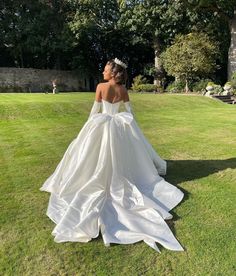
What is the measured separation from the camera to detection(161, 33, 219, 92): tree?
1052 inches

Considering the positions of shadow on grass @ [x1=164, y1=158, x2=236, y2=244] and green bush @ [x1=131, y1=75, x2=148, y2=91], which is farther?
green bush @ [x1=131, y1=75, x2=148, y2=91]

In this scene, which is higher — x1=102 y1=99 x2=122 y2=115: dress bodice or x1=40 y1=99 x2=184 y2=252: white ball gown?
x1=102 y1=99 x2=122 y2=115: dress bodice

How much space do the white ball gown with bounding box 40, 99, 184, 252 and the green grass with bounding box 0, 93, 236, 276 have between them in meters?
0.13

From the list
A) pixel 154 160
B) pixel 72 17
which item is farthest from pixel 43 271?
pixel 72 17

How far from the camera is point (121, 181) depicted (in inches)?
187

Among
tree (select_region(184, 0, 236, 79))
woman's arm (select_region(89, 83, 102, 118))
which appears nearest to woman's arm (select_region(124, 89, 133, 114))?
woman's arm (select_region(89, 83, 102, 118))

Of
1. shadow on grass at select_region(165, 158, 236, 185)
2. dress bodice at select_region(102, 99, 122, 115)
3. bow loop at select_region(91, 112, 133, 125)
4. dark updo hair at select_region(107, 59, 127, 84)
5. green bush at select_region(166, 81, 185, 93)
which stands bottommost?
green bush at select_region(166, 81, 185, 93)

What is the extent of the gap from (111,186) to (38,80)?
31617 millimetres

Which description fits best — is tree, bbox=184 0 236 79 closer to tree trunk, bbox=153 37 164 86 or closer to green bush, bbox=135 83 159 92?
tree trunk, bbox=153 37 164 86

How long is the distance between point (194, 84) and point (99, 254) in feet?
85.2

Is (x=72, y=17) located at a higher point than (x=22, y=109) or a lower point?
higher

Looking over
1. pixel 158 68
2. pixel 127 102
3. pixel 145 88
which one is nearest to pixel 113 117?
pixel 127 102

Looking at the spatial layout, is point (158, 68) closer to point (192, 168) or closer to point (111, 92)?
point (192, 168)

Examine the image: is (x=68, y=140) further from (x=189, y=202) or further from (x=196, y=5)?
(x=196, y=5)
